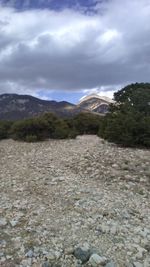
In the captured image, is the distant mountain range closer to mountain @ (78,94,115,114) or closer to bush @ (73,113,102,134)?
mountain @ (78,94,115,114)

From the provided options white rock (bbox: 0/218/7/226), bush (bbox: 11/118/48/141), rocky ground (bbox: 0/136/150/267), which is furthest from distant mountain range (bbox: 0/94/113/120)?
white rock (bbox: 0/218/7/226)

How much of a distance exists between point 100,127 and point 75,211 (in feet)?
41.7

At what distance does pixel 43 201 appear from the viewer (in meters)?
9.11

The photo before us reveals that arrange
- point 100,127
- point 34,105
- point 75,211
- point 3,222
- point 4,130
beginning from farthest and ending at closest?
1. point 34,105
2. point 4,130
3. point 100,127
4. point 75,211
5. point 3,222

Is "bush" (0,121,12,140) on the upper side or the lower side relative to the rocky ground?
upper

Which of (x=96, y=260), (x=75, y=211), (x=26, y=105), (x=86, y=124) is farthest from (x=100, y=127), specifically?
(x=26, y=105)

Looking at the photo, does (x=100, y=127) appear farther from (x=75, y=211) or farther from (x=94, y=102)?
(x=94, y=102)

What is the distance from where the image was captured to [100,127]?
2094 cm

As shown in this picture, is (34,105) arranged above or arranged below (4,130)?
above

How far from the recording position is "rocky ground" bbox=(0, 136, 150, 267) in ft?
22.0

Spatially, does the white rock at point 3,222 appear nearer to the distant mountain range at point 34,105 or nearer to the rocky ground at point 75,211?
the rocky ground at point 75,211

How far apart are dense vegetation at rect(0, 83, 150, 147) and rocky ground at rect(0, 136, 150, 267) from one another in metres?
3.06

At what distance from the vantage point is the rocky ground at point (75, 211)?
6711 millimetres

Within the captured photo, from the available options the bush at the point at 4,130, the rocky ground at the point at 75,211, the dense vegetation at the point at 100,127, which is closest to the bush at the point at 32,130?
the dense vegetation at the point at 100,127
